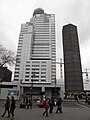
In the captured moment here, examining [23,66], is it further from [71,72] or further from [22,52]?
[71,72]

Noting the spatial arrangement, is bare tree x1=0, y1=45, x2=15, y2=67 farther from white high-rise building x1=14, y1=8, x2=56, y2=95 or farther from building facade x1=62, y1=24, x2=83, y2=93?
building facade x1=62, y1=24, x2=83, y2=93

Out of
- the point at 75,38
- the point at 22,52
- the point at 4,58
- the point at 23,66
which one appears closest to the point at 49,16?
the point at 75,38

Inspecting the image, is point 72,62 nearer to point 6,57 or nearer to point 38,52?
point 38,52

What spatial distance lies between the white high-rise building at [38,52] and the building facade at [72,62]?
988 cm

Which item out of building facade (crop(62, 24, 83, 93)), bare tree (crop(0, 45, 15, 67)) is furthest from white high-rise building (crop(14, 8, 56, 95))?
bare tree (crop(0, 45, 15, 67))

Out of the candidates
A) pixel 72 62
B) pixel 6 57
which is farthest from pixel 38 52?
pixel 6 57

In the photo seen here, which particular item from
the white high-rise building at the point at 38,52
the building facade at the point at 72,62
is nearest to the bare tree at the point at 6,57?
the white high-rise building at the point at 38,52

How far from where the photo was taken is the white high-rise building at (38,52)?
134625mm

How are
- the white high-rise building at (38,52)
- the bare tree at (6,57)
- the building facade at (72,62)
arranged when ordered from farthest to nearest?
the white high-rise building at (38,52) < the building facade at (72,62) < the bare tree at (6,57)

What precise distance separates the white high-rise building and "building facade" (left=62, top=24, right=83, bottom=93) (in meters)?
9.88

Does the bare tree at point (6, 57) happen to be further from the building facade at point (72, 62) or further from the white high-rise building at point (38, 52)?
the building facade at point (72, 62)

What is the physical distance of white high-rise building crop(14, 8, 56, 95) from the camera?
13462 centimetres

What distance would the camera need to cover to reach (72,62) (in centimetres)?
13825

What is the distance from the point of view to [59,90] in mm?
97688
